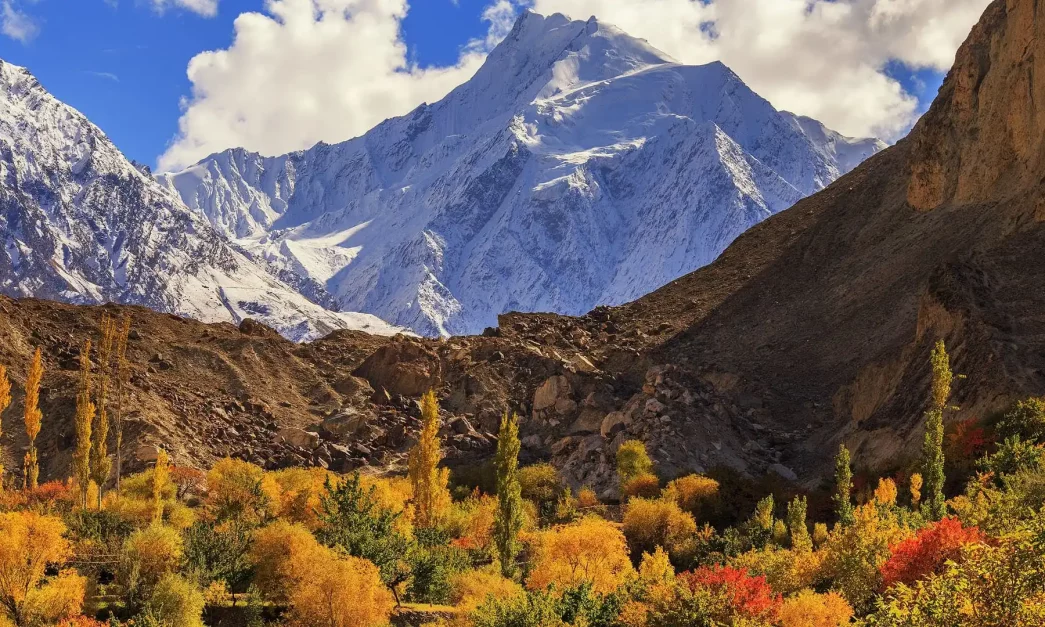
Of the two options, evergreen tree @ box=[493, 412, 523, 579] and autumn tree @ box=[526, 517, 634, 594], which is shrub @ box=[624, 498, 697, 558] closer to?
autumn tree @ box=[526, 517, 634, 594]

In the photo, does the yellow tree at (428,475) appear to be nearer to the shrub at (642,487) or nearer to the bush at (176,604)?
the shrub at (642,487)

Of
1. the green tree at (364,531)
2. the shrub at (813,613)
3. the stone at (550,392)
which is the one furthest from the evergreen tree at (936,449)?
the stone at (550,392)

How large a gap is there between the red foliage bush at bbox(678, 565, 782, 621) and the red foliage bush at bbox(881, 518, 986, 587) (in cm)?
367

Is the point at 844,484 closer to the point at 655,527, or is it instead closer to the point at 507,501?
the point at 655,527

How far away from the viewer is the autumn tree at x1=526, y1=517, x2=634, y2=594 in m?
44.1

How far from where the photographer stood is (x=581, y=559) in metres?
46.2

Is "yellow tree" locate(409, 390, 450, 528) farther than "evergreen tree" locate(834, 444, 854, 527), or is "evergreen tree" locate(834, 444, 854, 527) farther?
"yellow tree" locate(409, 390, 450, 528)

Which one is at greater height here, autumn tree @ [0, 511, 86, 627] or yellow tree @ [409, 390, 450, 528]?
yellow tree @ [409, 390, 450, 528]

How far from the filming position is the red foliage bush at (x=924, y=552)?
3228 centimetres

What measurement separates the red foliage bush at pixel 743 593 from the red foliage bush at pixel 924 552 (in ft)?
12.0

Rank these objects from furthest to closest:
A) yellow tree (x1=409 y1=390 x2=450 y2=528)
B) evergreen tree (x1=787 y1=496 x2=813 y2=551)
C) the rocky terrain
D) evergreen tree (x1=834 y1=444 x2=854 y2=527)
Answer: the rocky terrain
yellow tree (x1=409 y1=390 x2=450 y2=528)
evergreen tree (x1=834 y1=444 x2=854 y2=527)
evergreen tree (x1=787 y1=496 x2=813 y2=551)

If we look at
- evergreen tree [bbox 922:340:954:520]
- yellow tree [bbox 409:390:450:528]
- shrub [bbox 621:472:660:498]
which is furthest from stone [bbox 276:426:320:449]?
evergreen tree [bbox 922:340:954:520]

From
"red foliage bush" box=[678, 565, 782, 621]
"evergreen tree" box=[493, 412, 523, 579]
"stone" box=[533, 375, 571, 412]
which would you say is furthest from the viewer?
"stone" box=[533, 375, 571, 412]

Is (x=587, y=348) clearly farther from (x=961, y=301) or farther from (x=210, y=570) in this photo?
(x=210, y=570)
